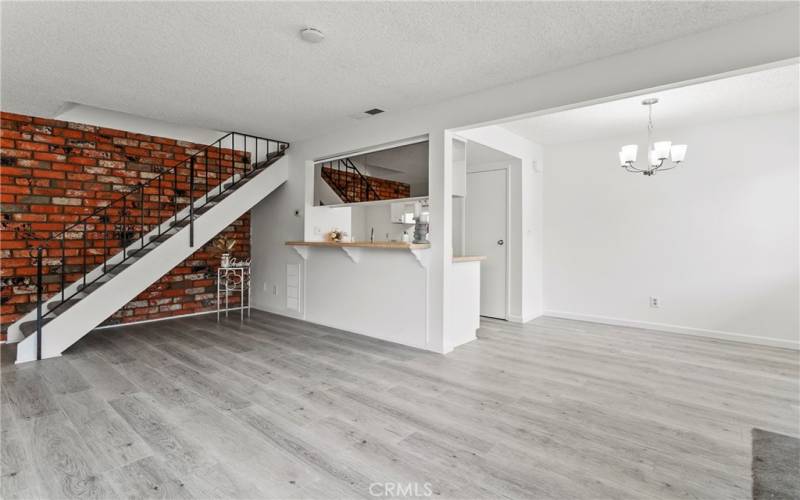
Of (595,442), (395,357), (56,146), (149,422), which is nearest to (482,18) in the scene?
(595,442)

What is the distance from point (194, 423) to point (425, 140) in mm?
3105

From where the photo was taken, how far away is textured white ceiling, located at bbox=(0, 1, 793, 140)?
2.36 m

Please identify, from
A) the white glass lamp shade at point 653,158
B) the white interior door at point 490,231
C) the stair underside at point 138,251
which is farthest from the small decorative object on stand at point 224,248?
the white glass lamp shade at point 653,158

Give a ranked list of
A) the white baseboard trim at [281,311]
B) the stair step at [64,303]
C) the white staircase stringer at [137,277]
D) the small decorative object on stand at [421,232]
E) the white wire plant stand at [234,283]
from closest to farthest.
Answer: the white staircase stringer at [137,277] < the stair step at [64,303] < the small decorative object on stand at [421,232] < the white baseboard trim at [281,311] < the white wire plant stand at [234,283]

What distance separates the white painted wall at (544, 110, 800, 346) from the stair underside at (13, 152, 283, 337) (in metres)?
4.14

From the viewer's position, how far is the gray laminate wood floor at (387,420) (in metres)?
1.84

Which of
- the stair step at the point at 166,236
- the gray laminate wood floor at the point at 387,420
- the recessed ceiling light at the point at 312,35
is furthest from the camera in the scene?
the stair step at the point at 166,236

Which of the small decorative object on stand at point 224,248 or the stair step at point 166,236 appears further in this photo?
the small decorative object on stand at point 224,248

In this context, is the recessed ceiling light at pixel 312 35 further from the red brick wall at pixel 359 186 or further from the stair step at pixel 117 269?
the stair step at pixel 117 269

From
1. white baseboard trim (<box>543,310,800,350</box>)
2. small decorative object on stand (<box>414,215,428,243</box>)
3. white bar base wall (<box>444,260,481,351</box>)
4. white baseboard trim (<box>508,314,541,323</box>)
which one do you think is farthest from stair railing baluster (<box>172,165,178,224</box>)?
white baseboard trim (<box>543,310,800,350</box>)

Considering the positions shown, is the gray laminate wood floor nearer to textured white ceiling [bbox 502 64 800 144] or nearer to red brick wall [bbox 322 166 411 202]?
red brick wall [bbox 322 166 411 202]

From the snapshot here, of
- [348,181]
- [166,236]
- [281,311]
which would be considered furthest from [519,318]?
[166,236]

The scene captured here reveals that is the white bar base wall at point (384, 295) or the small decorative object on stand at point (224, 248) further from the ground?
the small decorative object on stand at point (224, 248)

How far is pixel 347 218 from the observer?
5.74m
